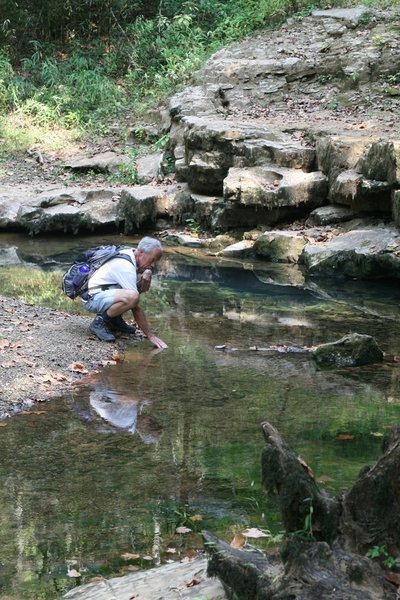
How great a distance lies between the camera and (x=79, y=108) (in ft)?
71.4

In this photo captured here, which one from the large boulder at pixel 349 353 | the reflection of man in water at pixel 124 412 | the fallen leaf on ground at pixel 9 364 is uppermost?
the fallen leaf on ground at pixel 9 364

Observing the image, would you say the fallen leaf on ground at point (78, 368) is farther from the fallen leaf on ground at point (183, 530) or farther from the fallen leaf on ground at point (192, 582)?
the fallen leaf on ground at point (192, 582)

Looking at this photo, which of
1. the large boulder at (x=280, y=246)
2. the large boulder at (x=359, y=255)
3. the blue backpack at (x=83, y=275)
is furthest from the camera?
the large boulder at (x=280, y=246)

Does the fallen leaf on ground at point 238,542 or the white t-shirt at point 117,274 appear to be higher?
the fallen leaf on ground at point 238,542

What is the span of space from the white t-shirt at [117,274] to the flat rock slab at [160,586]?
15.8ft

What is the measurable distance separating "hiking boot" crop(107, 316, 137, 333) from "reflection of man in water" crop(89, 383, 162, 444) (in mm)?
1588

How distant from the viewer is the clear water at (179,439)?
4602 millimetres

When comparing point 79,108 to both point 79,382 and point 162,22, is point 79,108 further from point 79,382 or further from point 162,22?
point 79,382

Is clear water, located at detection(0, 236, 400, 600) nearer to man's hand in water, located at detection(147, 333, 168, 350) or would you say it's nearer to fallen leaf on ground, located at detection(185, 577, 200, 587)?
man's hand in water, located at detection(147, 333, 168, 350)

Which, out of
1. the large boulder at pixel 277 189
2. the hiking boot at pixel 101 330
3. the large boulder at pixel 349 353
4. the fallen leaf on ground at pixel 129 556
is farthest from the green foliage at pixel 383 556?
the large boulder at pixel 277 189

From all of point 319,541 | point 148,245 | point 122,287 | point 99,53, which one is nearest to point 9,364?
point 122,287

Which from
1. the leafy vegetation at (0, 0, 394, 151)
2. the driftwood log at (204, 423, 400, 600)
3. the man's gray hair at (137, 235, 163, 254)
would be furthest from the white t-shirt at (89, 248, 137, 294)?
the leafy vegetation at (0, 0, 394, 151)

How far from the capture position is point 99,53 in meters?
24.6

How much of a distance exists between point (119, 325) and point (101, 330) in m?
0.39
